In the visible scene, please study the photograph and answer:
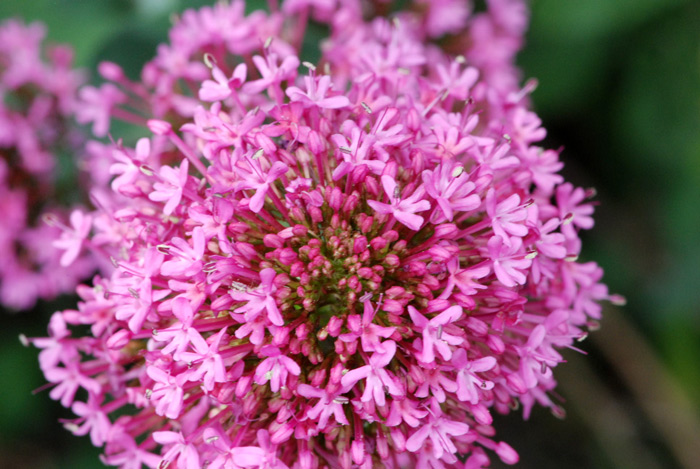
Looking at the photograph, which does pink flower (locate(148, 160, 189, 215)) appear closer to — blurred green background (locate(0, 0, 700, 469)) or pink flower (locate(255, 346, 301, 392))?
pink flower (locate(255, 346, 301, 392))

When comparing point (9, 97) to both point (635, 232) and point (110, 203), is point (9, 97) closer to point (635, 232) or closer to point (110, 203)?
point (110, 203)

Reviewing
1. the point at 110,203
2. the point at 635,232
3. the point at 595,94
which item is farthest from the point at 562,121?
the point at 110,203

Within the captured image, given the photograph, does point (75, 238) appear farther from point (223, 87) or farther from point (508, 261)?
point (508, 261)

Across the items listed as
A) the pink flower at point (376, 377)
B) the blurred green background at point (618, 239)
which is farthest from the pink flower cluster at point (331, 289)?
the blurred green background at point (618, 239)

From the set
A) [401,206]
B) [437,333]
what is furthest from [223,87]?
[437,333]

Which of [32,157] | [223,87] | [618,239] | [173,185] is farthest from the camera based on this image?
[618,239]
